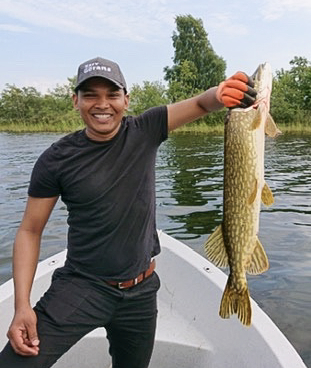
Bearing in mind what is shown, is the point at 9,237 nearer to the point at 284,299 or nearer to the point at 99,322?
the point at 284,299

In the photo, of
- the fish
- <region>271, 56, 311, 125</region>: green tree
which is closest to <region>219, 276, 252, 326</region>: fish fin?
the fish

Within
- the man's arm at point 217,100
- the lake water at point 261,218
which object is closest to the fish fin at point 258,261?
the man's arm at point 217,100

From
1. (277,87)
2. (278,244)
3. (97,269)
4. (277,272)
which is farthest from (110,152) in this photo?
(277,87)

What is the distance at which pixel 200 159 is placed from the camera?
16.8 meters

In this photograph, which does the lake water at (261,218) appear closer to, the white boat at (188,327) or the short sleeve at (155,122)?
the white boat at (188,327)

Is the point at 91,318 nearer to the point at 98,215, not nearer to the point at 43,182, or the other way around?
the point at 98,215

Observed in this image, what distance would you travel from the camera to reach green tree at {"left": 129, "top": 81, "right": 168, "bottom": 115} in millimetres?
45125

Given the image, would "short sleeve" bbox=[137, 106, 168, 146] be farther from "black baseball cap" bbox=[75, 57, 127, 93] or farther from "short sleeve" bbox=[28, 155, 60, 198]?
"short sleeve" bbox=[28, 155, 60, 198]

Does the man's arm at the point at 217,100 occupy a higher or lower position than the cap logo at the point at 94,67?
lower

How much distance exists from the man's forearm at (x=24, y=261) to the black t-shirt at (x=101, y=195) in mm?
185

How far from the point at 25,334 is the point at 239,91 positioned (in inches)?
56.2

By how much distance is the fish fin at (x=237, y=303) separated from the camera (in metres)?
2.29

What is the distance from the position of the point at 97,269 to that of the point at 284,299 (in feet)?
10.8

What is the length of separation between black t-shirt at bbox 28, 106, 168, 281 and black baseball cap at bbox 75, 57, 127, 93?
0.27m
